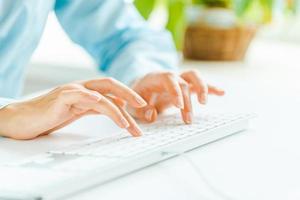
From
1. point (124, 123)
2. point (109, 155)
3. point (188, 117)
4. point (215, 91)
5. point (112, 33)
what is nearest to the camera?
point (109, 155)

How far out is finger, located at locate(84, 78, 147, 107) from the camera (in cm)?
85

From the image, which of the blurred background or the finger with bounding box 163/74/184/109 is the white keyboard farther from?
the blurred background

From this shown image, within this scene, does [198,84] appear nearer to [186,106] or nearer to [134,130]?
[186,106]

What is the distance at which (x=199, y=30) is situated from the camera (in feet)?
5.70

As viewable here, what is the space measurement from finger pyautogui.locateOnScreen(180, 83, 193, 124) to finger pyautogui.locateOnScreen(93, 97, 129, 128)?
12 centimetres

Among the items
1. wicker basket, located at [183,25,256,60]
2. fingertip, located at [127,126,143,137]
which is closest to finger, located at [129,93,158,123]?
fingertip, located at [127,126,143,137]

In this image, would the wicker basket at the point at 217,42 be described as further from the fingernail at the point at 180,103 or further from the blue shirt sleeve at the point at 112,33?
the fingernail at the point at 180,103

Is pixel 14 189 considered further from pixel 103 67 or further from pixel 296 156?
pixel 103 67

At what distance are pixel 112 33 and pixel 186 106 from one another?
16.9 inches

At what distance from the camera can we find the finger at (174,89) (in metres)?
0.91

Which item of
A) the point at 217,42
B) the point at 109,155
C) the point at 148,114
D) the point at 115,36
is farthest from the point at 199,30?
the point at 109,155

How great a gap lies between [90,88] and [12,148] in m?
0.14

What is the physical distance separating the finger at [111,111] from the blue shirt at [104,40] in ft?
1.12

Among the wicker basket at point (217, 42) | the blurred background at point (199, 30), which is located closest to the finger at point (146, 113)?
the blurred background at point (199, 30)
